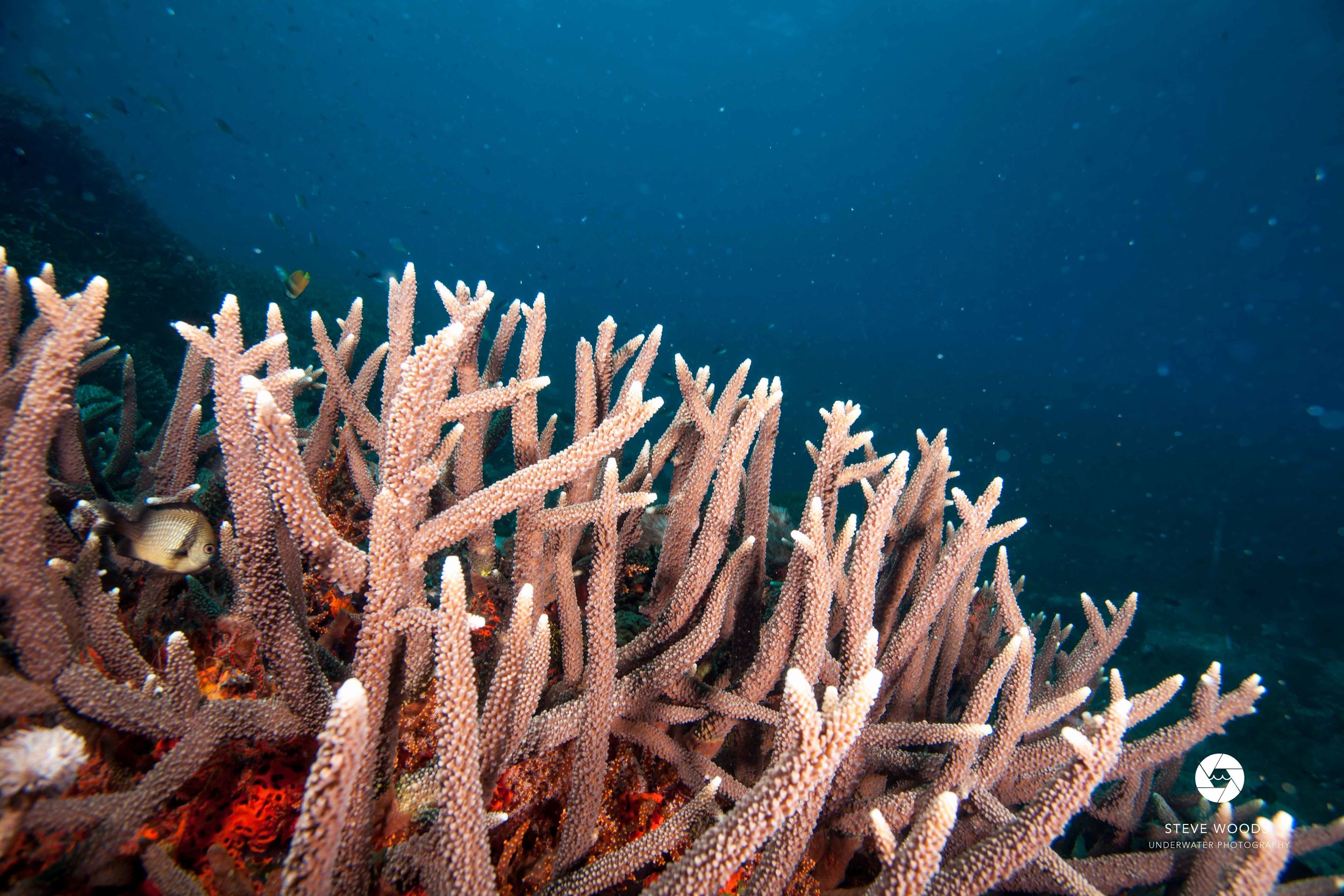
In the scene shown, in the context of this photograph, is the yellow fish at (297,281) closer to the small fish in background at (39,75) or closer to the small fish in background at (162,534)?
the small fish in background at (162,534)

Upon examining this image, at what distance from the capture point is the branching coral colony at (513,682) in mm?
1179

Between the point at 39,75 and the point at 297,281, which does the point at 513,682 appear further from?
the point at 39,75

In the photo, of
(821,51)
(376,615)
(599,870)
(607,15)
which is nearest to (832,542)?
(599,870)

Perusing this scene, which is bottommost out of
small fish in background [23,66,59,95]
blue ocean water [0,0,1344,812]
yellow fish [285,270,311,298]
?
yellow fish [285,270,311,298]

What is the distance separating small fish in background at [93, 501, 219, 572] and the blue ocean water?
333 inches

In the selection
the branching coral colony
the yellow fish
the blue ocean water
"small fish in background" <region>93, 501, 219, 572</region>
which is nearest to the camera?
the branching coral colony

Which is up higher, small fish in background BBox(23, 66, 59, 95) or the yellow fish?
small fish in background BBox(23, 66, 59, 95)

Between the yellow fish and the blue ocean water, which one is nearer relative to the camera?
the yellow fish

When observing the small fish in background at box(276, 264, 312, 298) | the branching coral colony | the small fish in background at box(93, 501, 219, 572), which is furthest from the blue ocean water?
the small fish in background at box(93, 501, 219, 572)

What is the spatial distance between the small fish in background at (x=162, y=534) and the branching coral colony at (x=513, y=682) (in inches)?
2.9

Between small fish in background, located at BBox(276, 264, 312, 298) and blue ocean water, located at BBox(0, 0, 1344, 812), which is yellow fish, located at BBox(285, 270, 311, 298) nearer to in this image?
small fish in background, located at BBox(276, 264, 312, 298)

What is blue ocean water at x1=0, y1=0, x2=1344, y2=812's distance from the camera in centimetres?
2112

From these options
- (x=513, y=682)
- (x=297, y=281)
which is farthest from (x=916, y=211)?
(x=513, y=682)

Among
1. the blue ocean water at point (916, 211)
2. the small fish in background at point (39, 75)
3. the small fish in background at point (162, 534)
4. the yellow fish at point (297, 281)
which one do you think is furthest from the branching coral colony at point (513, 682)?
the small fish in background at point (39, 75)
